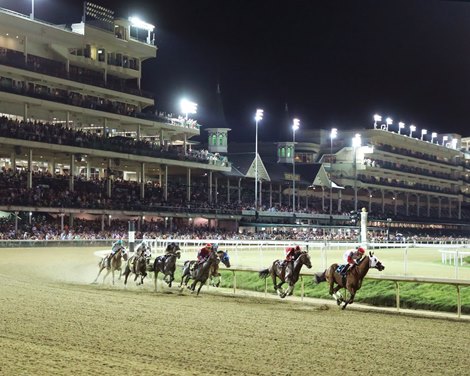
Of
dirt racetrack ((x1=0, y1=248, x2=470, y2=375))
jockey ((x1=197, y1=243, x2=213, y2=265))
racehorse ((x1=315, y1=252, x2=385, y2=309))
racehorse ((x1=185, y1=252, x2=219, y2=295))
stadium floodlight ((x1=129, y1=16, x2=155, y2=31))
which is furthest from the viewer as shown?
stadium floodlight ((x1=129, y1=16, x2=155, y2=31))

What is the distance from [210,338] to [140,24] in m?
47.3

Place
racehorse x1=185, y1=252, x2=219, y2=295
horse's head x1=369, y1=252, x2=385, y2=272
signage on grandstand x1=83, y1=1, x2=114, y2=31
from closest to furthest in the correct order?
horse's head x1=369, y1=252, x2=385, y2=272 < racehorse x1=185, y1=252, x2=219, y2=295 < signage on grandstand x1=83, y1=1, x2=114, y2=31

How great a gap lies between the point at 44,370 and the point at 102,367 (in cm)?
60

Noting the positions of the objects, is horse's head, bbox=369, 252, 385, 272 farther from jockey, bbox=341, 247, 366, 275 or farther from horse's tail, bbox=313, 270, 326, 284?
horse's tail, bbox=313, 270, 326, 284

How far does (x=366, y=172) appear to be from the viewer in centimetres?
8269

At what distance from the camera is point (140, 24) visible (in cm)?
5409

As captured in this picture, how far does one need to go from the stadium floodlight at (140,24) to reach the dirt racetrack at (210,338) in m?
40.4

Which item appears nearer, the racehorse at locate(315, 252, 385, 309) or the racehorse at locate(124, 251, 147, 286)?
the racehorse at locate(315, 252, 385, 309)

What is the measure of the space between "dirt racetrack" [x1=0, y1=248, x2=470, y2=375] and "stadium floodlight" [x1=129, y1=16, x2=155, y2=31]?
40.4m

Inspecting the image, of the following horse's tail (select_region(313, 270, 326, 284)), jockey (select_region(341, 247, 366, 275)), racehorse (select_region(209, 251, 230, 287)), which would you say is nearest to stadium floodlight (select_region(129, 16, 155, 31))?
racehorse (select_region(209, 251, 230, 287))

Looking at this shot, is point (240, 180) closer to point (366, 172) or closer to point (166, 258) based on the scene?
point (366, 172)

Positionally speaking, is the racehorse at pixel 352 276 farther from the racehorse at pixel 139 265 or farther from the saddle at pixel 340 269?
the racehorse at pixel 139 265

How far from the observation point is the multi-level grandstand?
139 ft

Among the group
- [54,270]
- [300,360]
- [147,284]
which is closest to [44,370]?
[300,360]
